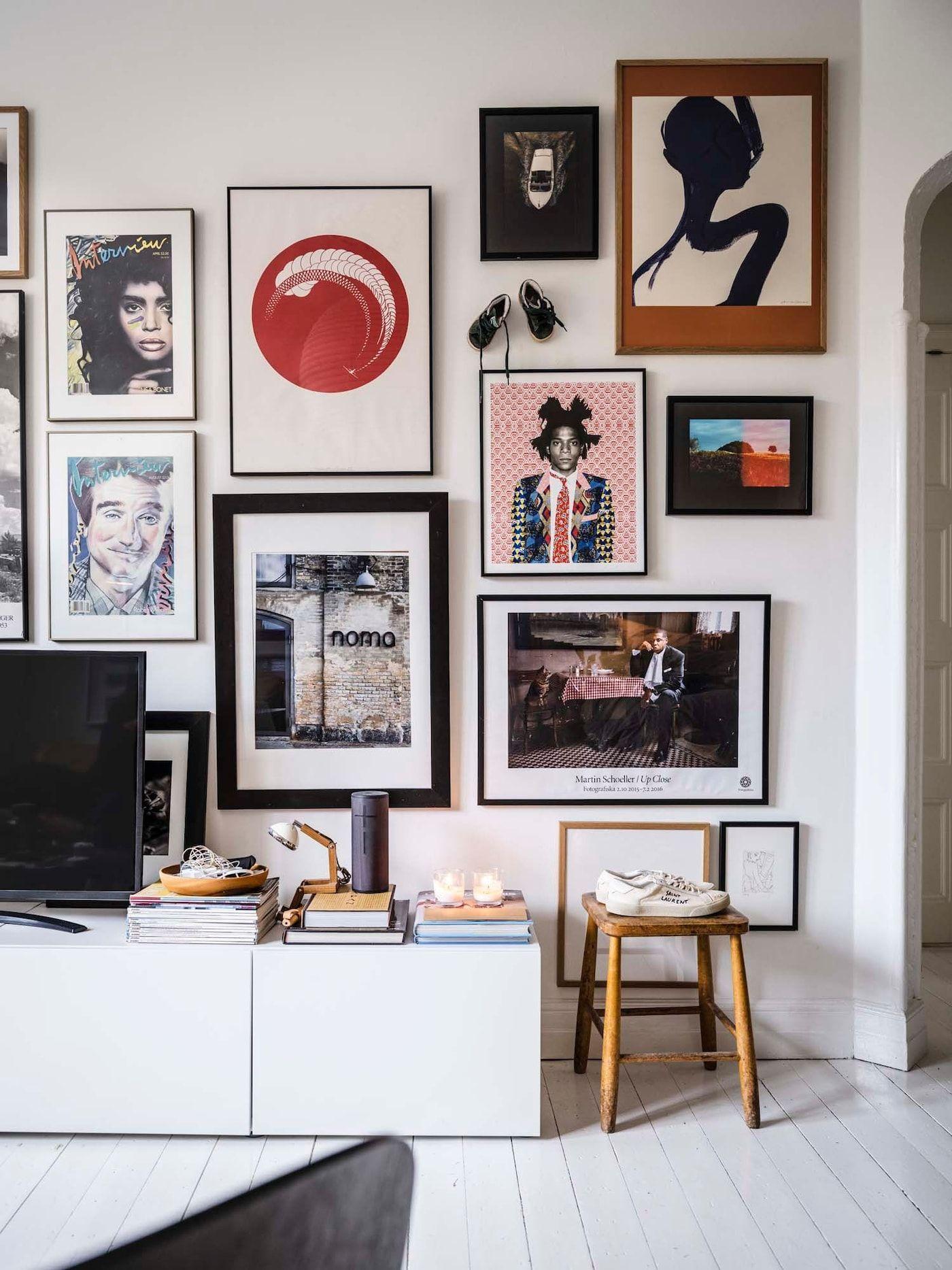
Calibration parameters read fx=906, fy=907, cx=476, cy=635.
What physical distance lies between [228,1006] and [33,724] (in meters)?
0.86

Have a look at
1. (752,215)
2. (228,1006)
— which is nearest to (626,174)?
(752,215)

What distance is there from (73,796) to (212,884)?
43cm

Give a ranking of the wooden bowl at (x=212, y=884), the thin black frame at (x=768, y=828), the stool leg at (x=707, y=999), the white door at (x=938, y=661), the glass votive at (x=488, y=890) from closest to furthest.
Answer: the wooden bowl at (x=212, y=884) → the glass votive at (x=488, y=890) → the stool leg at (x=707, y=999) → the thin black frame at (x=768, y=828) → the white door at (x=938, y=661)

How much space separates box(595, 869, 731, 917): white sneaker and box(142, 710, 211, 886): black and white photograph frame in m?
1.13

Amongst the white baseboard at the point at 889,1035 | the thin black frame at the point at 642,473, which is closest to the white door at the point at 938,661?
the white baseboard at the point at 889,1035

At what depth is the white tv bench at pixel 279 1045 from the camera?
210cm

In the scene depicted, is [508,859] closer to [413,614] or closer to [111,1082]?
[413,614]

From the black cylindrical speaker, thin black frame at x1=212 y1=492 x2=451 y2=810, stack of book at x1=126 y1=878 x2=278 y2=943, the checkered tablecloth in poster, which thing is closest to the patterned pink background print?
thin black frame at x1=212 y1=492 x2=451 y2=810

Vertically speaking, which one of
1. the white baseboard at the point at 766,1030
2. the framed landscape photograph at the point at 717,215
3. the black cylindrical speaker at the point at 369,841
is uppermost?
the framed landscape photograph at the point at 717,215

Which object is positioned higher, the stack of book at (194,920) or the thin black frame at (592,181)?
the thin black frame at (592,181)

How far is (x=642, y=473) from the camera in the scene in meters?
2.52

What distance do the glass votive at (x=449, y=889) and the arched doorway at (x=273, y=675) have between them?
1.96 feet

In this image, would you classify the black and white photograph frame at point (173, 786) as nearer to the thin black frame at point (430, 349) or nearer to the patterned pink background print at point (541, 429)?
the thin black frame at point (430, 349)

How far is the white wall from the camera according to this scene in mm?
2494
